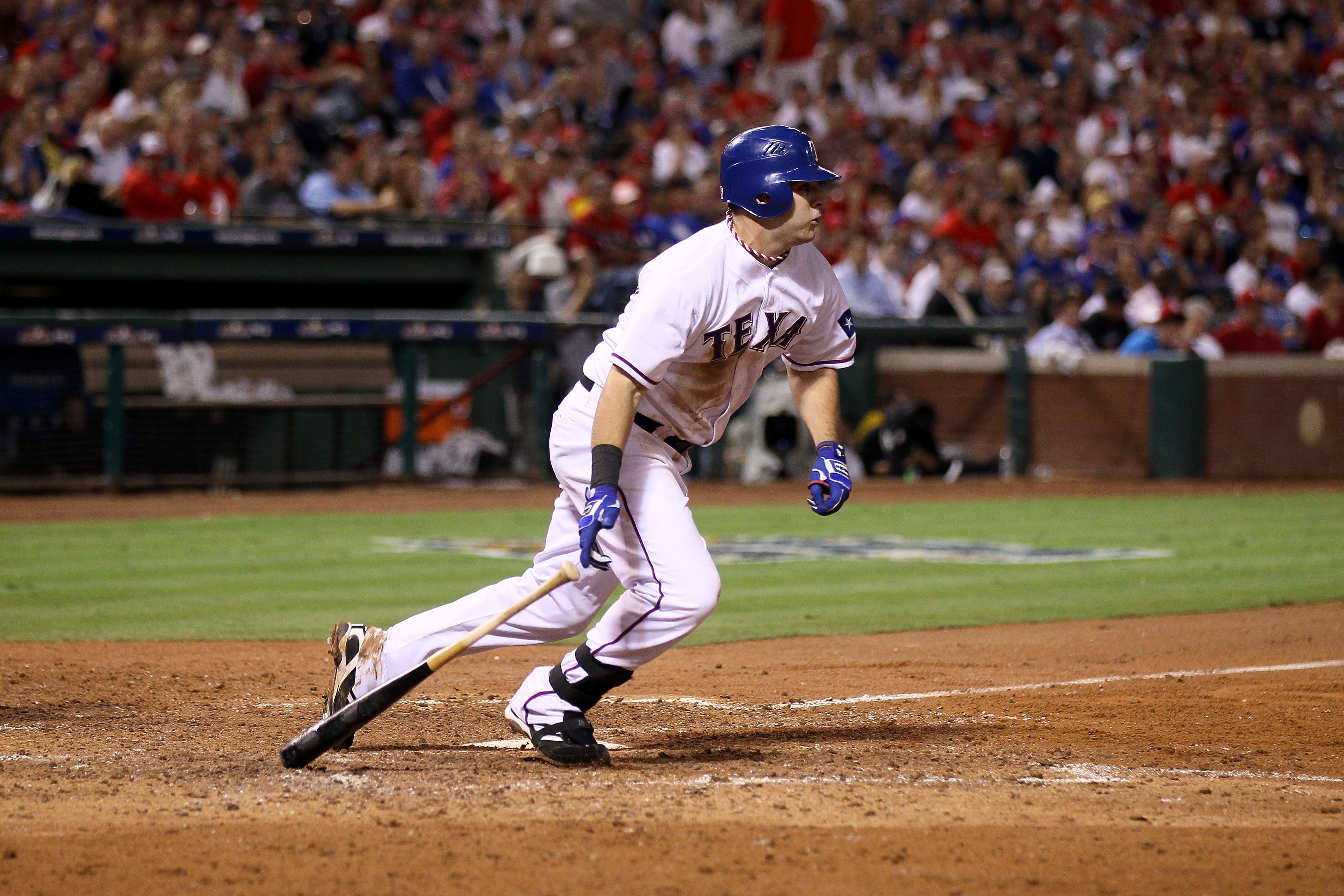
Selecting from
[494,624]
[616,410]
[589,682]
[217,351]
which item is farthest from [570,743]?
[217,351]

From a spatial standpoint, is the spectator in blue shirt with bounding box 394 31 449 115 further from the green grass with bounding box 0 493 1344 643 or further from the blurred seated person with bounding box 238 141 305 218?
the green grass with bounding box 0 493 1344 643

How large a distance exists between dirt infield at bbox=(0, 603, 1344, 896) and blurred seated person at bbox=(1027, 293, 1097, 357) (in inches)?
320

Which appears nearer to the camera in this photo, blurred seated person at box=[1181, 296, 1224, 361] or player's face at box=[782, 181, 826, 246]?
player's face at box=[782, 181, 826, 246]

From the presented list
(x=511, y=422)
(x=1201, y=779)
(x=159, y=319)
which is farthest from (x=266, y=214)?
(x=1201, y=779)

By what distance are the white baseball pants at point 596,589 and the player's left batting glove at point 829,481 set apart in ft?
1.13

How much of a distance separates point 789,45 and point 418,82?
4.49m

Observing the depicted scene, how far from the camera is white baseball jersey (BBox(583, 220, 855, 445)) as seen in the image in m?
3.99

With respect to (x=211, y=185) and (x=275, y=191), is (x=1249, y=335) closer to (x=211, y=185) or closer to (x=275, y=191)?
(x=275, y=191)

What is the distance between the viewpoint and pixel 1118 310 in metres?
14.4

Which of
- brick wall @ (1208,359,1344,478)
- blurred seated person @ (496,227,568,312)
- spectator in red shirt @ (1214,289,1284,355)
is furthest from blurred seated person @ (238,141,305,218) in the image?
spectator in red shirt @ (1214,289,1284,355)

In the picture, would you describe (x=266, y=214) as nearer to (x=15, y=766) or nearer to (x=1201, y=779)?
(x=15, y=766)

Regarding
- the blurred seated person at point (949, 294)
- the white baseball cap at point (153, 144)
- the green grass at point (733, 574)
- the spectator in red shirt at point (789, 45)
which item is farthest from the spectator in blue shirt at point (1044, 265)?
the white baseball cap at point (153, 144)

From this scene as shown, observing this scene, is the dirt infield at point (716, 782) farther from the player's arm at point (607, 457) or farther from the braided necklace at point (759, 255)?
the braided necklace at point (759, 255)

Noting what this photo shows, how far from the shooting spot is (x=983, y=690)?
5.41 meters
